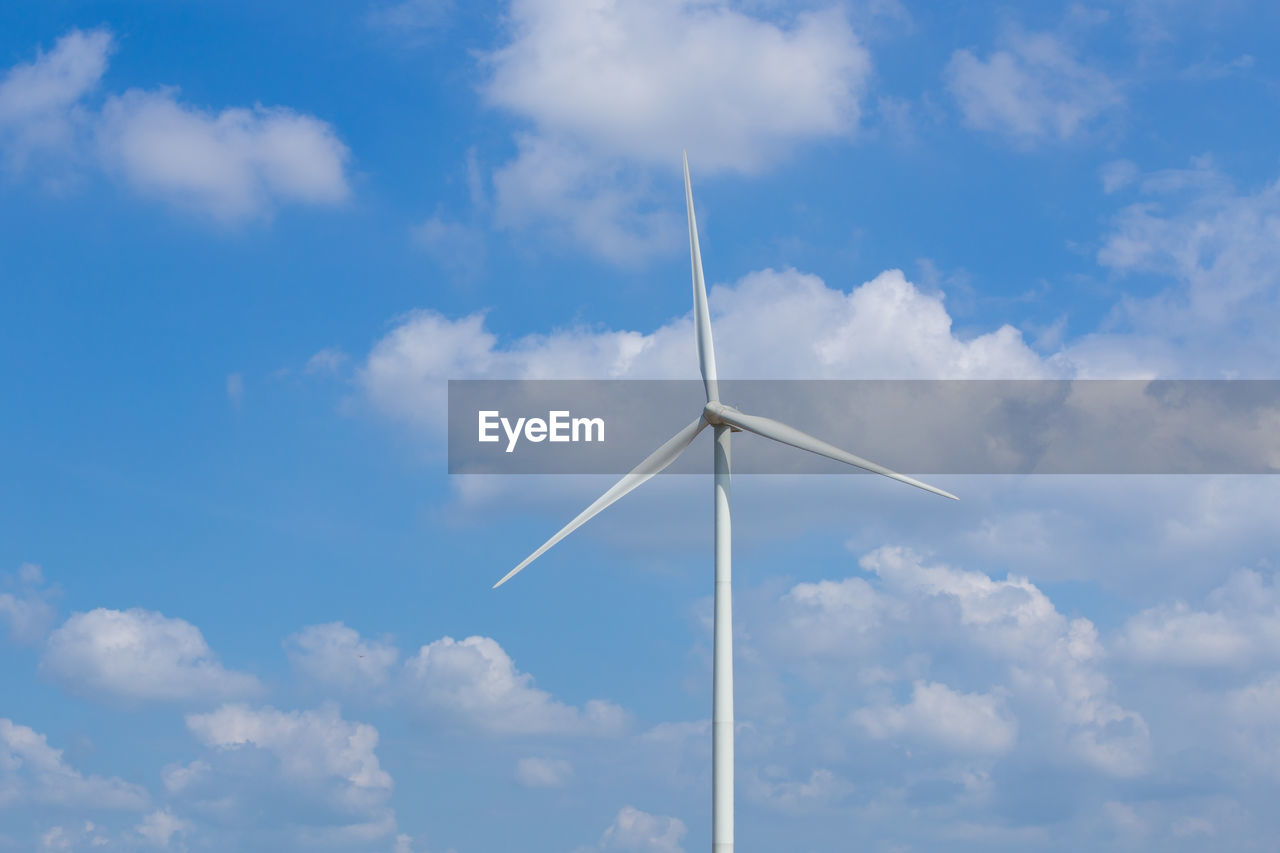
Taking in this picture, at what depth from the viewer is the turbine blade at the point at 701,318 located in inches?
2817

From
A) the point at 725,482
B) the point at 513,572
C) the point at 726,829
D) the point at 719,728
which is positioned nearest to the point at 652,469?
the point at 725,482

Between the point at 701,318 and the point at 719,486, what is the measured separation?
31.2ft

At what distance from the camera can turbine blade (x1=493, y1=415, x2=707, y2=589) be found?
232ft

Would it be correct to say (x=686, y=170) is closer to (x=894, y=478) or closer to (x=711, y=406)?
(x=711, y=406)

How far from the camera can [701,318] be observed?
73875mm

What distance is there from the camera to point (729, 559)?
6800cm

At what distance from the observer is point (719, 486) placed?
230 ft

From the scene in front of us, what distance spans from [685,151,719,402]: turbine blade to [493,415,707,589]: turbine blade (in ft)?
Result: 6.93

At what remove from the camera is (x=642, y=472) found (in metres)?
71.7

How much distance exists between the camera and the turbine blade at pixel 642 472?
7069cm

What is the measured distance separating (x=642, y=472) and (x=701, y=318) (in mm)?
8864

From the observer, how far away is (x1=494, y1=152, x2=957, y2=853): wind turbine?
66438 millimetres

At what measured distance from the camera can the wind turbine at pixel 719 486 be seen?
2616 inches

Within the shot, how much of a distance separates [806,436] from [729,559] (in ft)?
25.0
